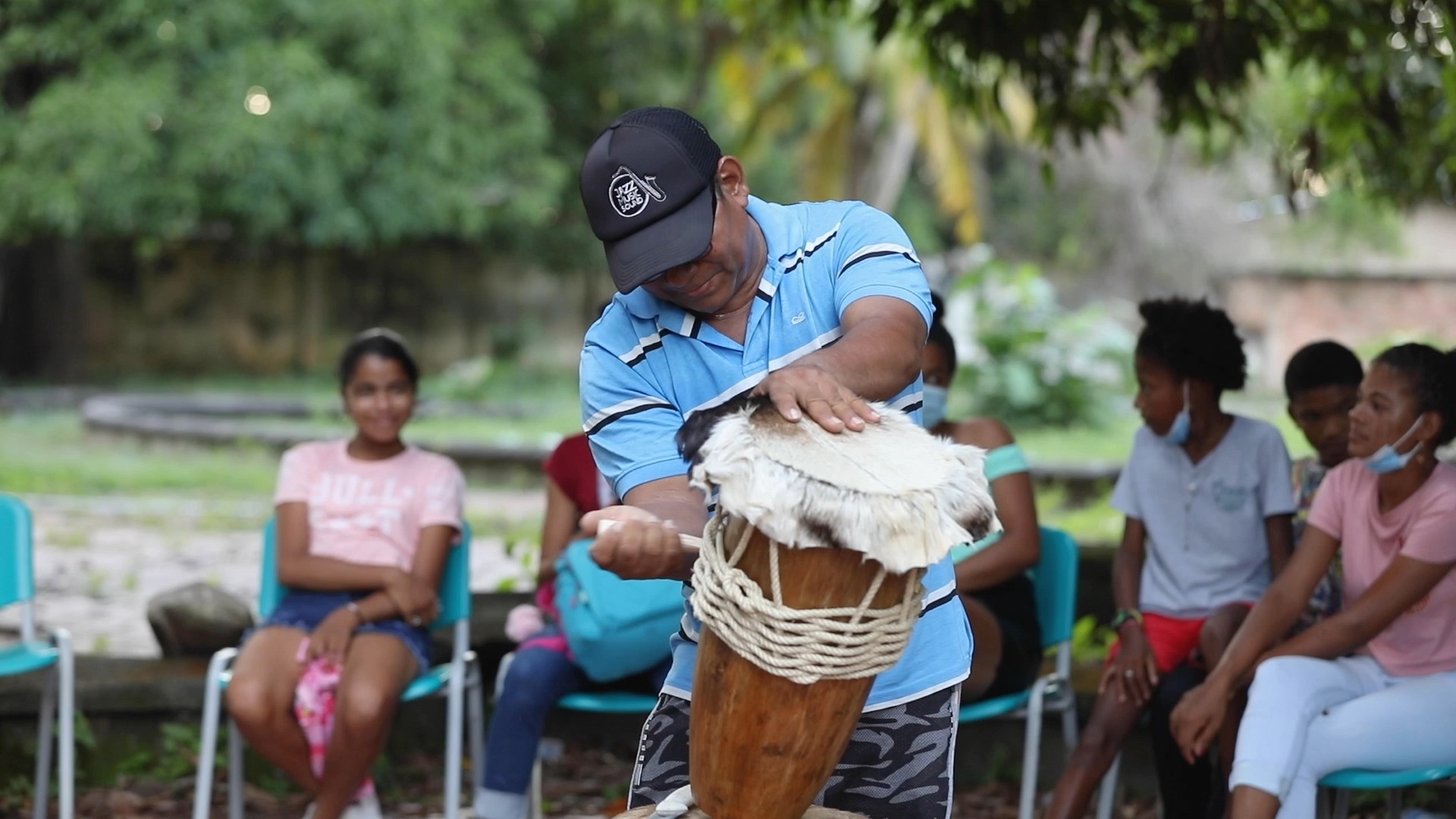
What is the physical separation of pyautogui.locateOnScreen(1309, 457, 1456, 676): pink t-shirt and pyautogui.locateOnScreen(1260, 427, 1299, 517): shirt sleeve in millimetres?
428

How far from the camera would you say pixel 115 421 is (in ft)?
52.3

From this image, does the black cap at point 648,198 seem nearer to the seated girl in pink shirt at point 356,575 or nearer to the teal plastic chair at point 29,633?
the seated girl in pink shirt at point 356,575

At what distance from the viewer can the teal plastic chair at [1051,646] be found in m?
4.47

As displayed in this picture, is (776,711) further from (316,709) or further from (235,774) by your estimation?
(235,774)

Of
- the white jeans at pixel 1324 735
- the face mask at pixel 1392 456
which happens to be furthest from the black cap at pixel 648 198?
the face mask at pixel 1392 456

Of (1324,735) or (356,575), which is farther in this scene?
(356,575)

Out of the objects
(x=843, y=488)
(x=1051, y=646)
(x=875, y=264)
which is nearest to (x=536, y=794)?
(x=1051, y=646)

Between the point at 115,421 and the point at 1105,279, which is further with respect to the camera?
the point at 1105,279

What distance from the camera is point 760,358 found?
7.98 ft

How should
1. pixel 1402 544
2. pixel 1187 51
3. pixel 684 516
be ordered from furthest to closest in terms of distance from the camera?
pixel 1187 51, pixel 1402 544, pixel 684 516

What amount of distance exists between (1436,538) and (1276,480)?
771mm

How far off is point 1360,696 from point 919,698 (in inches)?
71.2

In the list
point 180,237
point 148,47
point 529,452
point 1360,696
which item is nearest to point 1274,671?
point 1360,696

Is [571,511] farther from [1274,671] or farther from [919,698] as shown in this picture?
[919,698]
